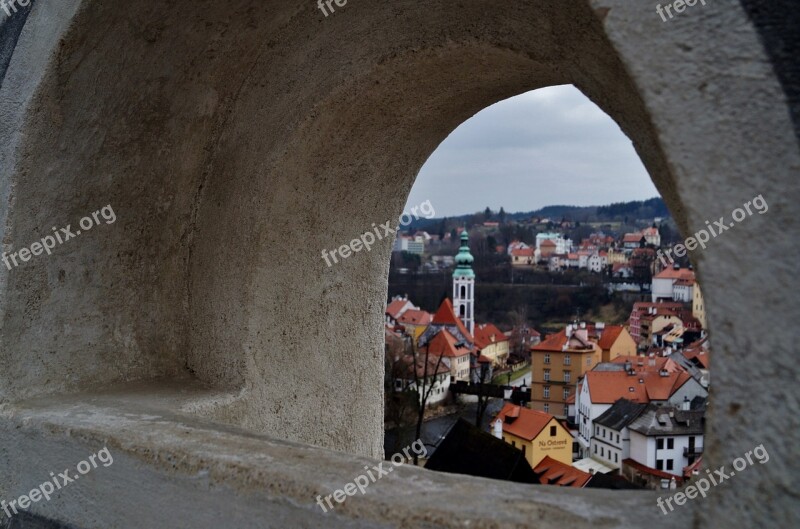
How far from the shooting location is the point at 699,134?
1.21m

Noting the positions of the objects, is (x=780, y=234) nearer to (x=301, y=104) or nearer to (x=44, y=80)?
(x=301, y=104)

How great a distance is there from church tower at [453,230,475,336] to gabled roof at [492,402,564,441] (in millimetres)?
16409

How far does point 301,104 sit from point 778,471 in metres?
1.98

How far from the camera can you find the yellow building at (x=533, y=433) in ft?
46.5

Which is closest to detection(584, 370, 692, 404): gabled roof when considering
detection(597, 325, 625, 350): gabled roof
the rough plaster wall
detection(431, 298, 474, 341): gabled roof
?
detection(597, 325, 625, 350): gabled roof

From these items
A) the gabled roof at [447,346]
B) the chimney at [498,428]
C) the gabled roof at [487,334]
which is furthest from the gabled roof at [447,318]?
the chimney at [498,428]

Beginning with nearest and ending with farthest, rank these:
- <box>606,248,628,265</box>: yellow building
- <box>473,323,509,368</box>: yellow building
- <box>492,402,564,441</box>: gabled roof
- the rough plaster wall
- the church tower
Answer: the rough plaster wall → <box>492,402,564,441</box>: gabled roof → the church tower → <box>473,323,509,368</box>: yellow building → <box>606,248,628,265</box>: yellow building

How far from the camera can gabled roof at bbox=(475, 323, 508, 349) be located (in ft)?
116

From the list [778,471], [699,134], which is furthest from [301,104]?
[778,471]

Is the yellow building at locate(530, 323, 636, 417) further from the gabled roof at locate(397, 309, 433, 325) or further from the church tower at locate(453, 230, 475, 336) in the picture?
the gabled roof at locate(397, 309, 433, 325)

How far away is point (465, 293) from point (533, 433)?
2218 cm

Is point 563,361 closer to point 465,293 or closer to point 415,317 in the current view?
point 465,293

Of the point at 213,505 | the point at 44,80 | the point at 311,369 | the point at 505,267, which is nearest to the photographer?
the point at 213,505

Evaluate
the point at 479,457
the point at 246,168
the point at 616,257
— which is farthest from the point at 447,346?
the point at 246,168
